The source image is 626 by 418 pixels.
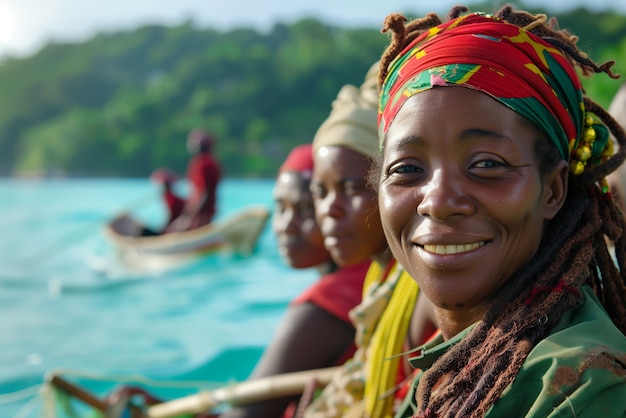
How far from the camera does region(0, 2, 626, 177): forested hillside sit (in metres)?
45.2

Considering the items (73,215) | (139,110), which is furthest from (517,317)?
(139,110)

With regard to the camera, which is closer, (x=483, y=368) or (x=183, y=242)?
(x=483, y=368)

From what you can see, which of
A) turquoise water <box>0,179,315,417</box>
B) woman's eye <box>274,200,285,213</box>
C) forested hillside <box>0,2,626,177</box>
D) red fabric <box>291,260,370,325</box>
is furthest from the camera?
forested hillside <box>0,2,626,177</box>

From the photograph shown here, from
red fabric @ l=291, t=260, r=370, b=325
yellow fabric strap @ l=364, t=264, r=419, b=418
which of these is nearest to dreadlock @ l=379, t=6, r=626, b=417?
yellow fabric strap @ l=364, t=264, r=419, b=418

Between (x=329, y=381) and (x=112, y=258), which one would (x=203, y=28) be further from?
(x=329, y=381)

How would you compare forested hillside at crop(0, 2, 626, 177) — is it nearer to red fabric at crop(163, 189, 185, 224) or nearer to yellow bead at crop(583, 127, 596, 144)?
red fabric at crop(163, 189, 185, 224)

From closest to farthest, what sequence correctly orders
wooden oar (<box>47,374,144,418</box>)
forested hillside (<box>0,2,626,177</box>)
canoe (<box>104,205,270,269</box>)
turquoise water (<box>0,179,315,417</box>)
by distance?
wooden oar (<box>47,374,144,418</box>) < turquoise water (<box>0,179,315,417</box>) < canoe (<box>104,205,270,269</box>) < forested hillside (<box>0,2,626,177</box>)

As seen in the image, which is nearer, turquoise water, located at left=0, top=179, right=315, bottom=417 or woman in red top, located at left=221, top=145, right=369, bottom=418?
woman in red top, located at left=221, top=145, right=369, bottom=418

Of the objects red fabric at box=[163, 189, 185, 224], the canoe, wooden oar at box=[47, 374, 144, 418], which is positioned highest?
wooden oar at box=[47, 374, 144, 418]

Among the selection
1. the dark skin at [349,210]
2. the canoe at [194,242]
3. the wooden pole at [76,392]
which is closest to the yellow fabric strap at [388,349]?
the dark skin at [349,210]

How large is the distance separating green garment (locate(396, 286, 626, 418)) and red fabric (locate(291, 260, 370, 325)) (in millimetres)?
1345

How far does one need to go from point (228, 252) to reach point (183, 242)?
764mm

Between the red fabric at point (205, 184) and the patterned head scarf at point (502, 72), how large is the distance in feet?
29.1

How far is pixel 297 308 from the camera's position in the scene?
2607 millimetres
